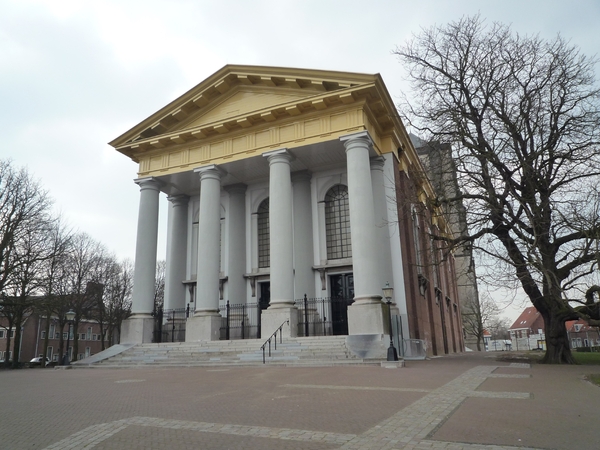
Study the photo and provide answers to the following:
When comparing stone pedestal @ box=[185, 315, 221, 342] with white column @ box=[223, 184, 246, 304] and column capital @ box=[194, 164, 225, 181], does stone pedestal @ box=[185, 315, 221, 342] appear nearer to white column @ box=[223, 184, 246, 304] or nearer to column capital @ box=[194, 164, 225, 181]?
white column @ box=[223, 184, 246, 304]

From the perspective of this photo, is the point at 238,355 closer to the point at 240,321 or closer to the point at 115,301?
the point at 240,321

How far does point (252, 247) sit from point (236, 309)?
370 cm

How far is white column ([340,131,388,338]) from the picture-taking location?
17594 millimetres

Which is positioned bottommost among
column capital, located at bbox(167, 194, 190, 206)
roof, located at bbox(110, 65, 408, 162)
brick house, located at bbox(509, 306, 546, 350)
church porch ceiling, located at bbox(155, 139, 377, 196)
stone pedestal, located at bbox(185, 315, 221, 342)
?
brick house, located at bbox(509, 306, 546, 350)

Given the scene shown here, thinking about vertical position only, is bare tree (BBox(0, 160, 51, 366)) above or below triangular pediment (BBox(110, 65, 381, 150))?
below

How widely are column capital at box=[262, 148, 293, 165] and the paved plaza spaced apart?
13.0 meters

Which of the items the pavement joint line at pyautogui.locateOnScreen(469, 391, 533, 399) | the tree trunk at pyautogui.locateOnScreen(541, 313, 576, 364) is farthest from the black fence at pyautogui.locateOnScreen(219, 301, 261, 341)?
the pavement joint line at pyautogui.locateOnScreen(469, 391, 533, 399)

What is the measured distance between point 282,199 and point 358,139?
4.39 meters

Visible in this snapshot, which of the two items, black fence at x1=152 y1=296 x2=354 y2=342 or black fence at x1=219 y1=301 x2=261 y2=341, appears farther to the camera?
black fence at x1=219 y1=301 x2=261 y2=341

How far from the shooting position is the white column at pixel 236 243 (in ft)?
82.1

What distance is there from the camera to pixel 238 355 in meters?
17.5

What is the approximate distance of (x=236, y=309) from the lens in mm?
24375

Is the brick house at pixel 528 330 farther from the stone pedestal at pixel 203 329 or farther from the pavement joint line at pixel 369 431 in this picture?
the pavement joint line at pixel 369 431

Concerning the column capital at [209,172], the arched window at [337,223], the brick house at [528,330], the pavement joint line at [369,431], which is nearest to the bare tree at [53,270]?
the column capital at [209,172]
